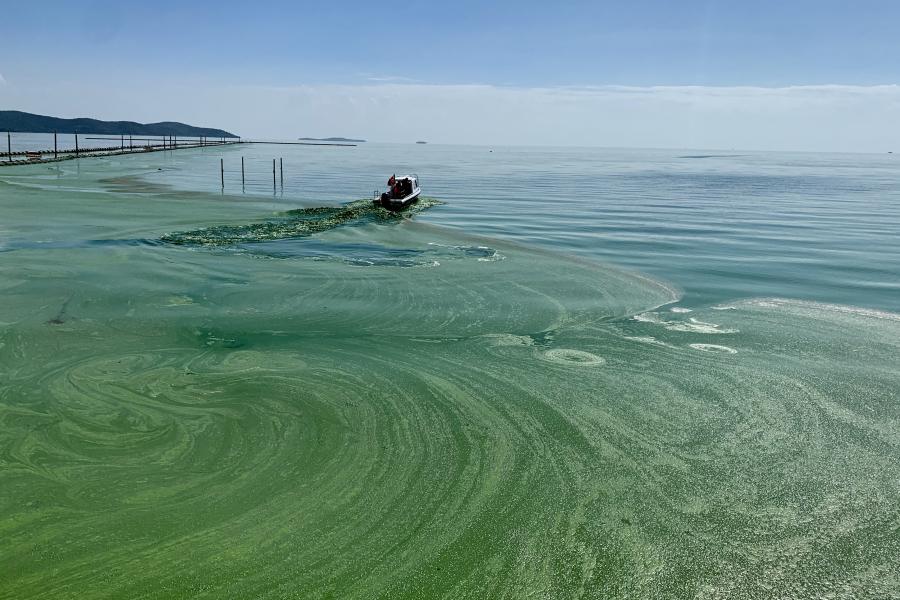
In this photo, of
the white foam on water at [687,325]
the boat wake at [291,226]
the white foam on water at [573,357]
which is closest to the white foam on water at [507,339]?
the white foam on water at [573,357]

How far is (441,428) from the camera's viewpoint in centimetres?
596

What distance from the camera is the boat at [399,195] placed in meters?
23.6

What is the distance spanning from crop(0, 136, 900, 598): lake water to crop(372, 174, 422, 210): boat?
32.9 feet

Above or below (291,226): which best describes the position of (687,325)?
below

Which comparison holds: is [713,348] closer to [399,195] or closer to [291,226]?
[291,226]

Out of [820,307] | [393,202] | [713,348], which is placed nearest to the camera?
A: [713,348]

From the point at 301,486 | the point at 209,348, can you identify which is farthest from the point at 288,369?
the point at 301,486

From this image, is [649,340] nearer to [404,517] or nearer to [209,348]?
[404,517]

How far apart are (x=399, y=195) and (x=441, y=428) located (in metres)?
19.9

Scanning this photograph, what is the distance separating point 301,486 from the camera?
193 inches

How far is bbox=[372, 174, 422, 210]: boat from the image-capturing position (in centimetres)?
2359

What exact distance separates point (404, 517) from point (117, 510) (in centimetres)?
204

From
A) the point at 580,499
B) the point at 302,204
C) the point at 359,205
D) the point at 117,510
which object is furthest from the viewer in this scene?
the point at 302,204

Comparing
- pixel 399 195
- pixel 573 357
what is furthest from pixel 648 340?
pixel 399 195
